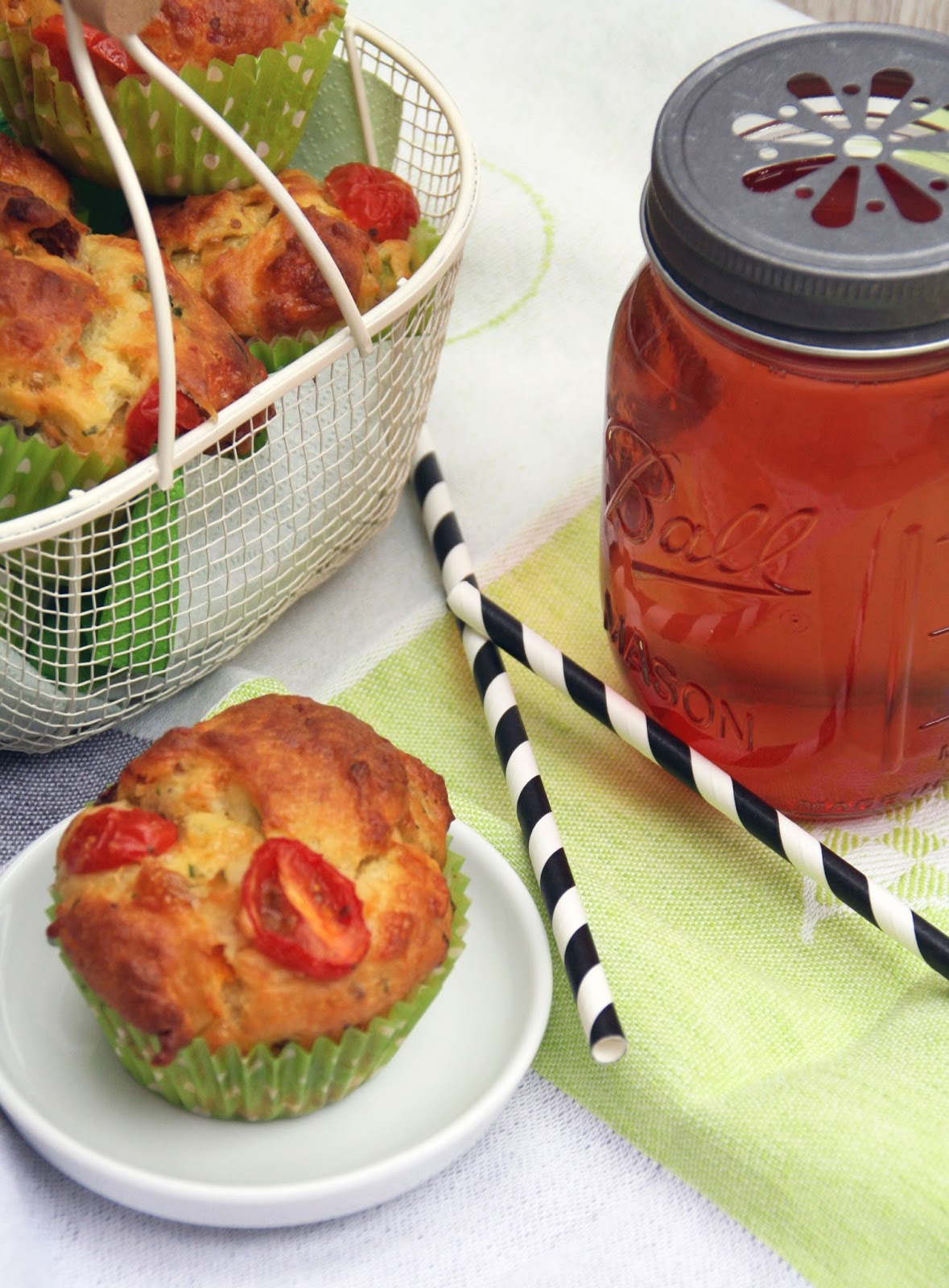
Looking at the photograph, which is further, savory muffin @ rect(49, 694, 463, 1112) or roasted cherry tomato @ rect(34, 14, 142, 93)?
roasted cherry tomato @ rect(34, 14, 142, 93)

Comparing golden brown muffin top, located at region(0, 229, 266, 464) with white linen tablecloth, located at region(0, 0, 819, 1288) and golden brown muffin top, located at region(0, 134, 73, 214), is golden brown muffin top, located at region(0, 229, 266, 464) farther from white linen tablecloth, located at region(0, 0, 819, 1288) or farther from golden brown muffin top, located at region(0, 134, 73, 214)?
white linen tablecloth, located at region(0, 0, 819, 1288)

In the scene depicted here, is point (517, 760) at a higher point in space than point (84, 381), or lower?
lower

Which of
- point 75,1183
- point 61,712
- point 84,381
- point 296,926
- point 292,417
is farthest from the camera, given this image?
point 292,417

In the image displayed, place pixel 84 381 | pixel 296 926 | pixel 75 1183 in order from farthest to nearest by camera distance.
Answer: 1. pixel 84 381
2. pixel 75 1183
3. pixel 296 926

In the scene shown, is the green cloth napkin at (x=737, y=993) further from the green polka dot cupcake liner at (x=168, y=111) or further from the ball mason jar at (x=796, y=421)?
the green polka dot cupcake liner at (x=168, y=111)

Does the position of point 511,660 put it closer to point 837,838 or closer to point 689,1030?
point 837,838

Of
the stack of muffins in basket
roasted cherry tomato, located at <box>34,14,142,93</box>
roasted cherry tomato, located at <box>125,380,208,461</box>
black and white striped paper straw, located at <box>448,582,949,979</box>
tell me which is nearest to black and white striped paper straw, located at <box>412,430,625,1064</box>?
black and white striped paper straw, located at <box>448,582,949,979</box>

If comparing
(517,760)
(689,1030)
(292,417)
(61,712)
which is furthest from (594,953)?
(292,417)
